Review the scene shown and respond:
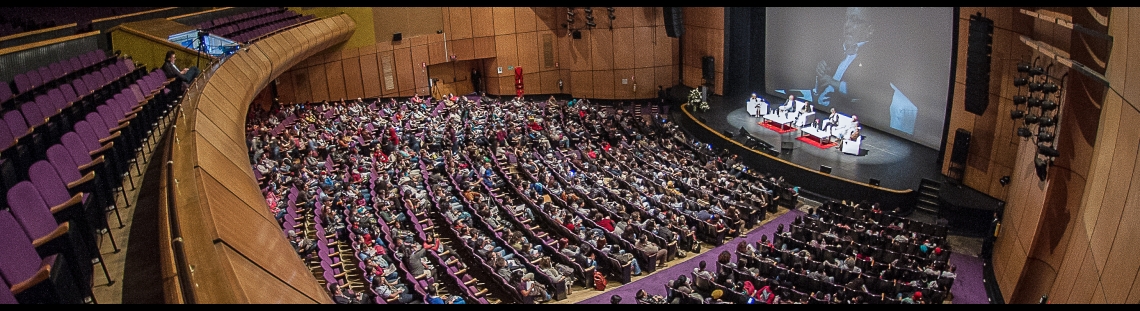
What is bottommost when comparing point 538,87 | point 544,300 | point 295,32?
point 544,300

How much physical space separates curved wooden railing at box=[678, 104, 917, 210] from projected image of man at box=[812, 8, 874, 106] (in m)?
2.87

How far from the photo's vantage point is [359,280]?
830 centimetres

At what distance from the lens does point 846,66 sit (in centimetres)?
1472

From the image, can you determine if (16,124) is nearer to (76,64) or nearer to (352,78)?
(76,64)

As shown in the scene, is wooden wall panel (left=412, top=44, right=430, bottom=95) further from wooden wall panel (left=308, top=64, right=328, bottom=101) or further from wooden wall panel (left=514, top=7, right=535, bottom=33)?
wooden wall panel (left=514, top=7, right=535, bottom=33)

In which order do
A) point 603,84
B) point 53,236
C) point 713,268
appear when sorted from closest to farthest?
point 53,236 < point 713,268 < point 603,84

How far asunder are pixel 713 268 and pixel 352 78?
449 inches

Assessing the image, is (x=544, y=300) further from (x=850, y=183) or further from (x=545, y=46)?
(x=545, y=46)

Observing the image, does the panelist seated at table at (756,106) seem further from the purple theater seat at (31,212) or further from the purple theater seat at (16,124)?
the purple theater seat at (31,212)

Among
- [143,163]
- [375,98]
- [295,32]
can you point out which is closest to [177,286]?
[143,163]

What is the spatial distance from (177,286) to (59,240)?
815 mm

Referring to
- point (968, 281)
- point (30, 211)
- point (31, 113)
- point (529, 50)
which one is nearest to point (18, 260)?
point (30, 211)

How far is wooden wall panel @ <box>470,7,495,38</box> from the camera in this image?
1867 centimetres

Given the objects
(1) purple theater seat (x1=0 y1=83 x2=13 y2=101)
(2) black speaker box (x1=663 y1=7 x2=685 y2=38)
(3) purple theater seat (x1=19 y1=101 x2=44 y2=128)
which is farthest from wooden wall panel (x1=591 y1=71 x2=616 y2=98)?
(3) purple theater seat (x1=19 y1=101 x2=44 y2=128)
